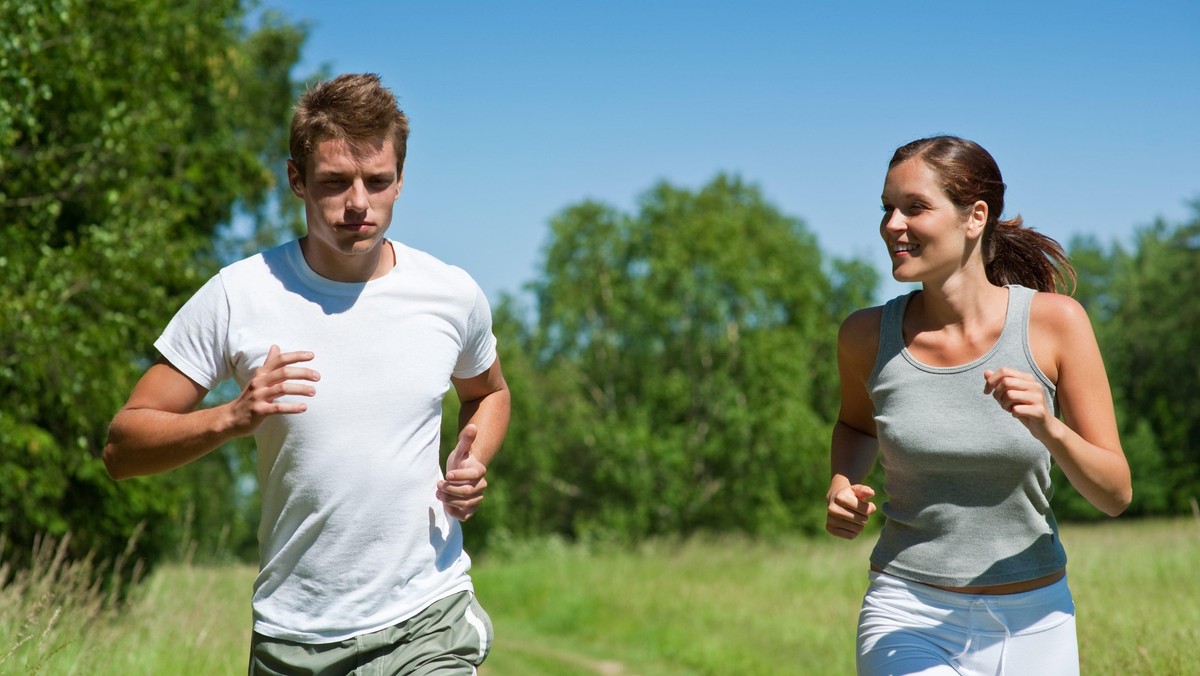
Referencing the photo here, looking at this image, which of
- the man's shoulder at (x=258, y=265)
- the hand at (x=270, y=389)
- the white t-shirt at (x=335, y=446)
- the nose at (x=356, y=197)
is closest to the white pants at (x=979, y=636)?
the white t-shirt at (x=335, y=446)

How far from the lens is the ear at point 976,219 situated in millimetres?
3785

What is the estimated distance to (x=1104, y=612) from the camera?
793cm

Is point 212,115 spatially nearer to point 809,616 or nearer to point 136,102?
point 136,102

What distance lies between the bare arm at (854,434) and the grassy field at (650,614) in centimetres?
227

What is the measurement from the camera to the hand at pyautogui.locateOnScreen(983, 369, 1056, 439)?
3166mm

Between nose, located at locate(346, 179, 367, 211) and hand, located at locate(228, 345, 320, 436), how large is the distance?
0.45 m

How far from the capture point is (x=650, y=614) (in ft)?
49.7

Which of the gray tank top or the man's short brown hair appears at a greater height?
the man's short brown hair

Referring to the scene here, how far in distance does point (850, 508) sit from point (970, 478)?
1.17ft

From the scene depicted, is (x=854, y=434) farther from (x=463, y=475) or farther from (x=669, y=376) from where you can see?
(x=669, y=376)

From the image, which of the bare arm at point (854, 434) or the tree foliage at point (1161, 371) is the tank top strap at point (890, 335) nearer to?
the bare arm at point (854, 434)

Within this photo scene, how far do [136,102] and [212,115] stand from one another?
8461 mm

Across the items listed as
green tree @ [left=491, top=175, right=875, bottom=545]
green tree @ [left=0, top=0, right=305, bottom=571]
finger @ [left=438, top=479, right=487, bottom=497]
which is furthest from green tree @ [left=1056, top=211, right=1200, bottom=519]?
finger @ [left=438, top=479, right=487, bottom=497]

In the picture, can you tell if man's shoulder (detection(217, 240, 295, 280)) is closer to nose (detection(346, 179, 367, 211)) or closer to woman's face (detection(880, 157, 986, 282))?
nose (detection(346, 179, 367, 211))
